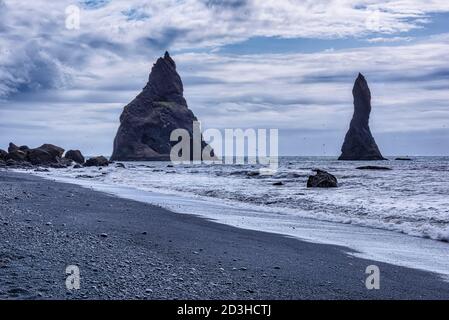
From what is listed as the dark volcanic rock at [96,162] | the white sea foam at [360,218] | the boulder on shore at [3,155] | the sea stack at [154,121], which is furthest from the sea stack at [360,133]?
the white sea foam at [360,218]

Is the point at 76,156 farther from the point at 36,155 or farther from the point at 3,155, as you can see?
the point at 3,155

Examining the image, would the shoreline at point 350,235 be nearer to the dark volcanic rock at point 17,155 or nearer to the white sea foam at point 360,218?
the white sea foam at point 360,218

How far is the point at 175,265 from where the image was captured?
22.4 ft

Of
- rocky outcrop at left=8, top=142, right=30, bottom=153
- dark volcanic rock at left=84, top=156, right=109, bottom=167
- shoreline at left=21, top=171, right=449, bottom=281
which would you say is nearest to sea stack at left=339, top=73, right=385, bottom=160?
dark volcanic rock at left=84, top=156, right=109, bottom=167

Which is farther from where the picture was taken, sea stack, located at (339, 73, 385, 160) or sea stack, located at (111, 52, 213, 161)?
sea stack, located at (111, 52, 213, 161)

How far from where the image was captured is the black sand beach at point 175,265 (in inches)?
215

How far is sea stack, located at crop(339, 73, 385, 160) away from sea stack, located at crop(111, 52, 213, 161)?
45.0 m

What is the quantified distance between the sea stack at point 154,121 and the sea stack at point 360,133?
45040mm

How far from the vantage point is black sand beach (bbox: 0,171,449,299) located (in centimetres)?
546

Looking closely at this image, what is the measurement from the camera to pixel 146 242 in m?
8.65

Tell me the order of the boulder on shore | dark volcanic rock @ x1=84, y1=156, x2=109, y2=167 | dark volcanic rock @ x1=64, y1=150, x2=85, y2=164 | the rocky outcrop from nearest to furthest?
the boulder on shore
dark volcanic rock @ x1=84, y1=156, x2=109, y2=167
the rocky outcrop
dark volcanic rock @ x1=64, y1=150, x2=85, y2=164

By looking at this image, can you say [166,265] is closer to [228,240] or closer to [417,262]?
[228,240]

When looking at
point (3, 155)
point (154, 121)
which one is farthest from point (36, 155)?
point (154, 121)

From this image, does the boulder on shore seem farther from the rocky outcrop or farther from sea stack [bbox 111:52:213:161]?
sea stack [bbox 111:52:213:161]
